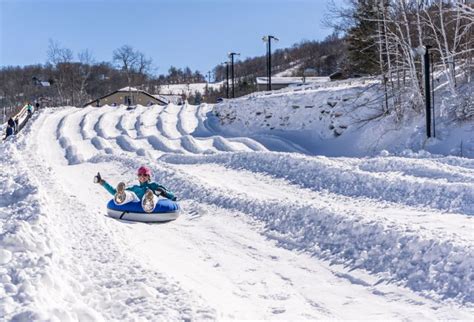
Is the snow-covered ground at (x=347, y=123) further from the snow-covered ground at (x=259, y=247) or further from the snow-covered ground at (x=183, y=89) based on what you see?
the snow-covered ground at (x=183, y=89)

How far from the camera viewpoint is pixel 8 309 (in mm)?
4074

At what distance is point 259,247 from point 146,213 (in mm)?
2766

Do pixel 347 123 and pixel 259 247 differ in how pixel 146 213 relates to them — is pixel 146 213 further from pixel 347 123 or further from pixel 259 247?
pixel 347 123

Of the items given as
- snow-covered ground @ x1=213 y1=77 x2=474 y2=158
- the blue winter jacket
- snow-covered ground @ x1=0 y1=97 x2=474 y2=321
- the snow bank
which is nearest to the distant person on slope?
the blue winter jacket

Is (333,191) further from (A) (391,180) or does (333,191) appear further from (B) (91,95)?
(B) (91,95)

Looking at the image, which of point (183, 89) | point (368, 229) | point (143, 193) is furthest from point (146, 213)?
point (183, 89)

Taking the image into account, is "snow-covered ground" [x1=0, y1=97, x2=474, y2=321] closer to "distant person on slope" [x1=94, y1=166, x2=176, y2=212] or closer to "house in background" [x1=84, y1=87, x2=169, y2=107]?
"distant person on slope" [x1=94, y1=166, x2=176, y2=212]

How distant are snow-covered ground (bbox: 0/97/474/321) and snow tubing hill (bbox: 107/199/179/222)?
7.5 inches

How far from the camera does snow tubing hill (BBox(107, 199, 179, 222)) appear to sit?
32.0ft

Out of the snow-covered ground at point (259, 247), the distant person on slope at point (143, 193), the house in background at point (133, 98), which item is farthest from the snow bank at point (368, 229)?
the house in background at point (133, 98)

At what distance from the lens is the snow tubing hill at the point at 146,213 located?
9766mm

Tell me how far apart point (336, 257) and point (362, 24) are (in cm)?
1886

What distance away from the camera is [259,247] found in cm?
796

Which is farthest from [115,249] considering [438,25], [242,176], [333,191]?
[438,25]
